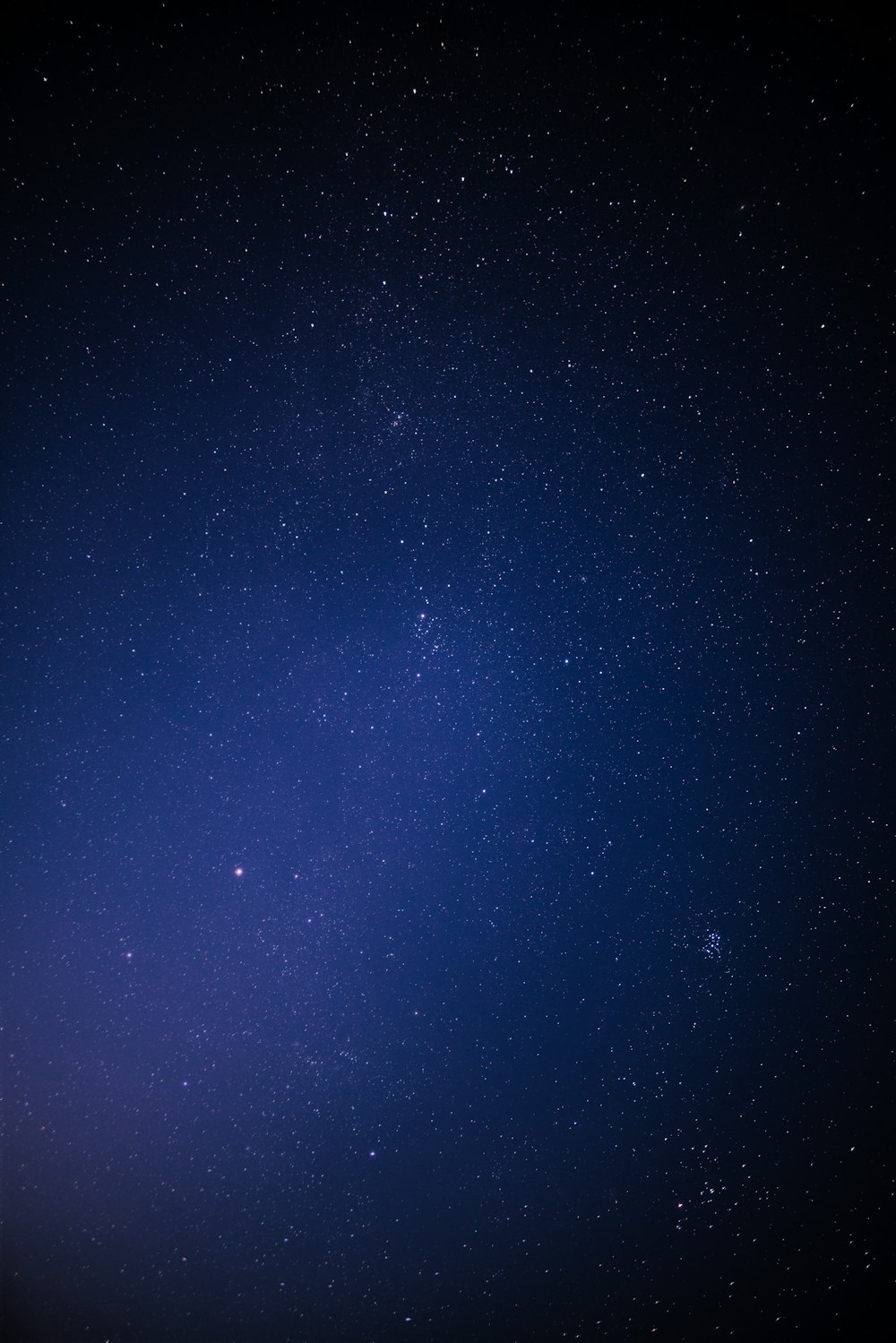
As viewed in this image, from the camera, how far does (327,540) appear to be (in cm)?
54

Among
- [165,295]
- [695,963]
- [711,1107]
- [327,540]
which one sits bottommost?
[711,1107]

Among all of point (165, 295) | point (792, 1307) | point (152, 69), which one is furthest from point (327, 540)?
point (792, 1307)

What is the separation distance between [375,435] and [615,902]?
0.52 m

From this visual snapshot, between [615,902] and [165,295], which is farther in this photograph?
[615,902]

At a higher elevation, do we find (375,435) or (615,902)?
(375,435)

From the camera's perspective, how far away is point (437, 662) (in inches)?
22.1

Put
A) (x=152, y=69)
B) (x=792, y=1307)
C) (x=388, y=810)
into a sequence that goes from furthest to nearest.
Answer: (x=792, y=1307)
(x=388, y=810)
(x=152, y=69)

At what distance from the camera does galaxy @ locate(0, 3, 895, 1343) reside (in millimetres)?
482

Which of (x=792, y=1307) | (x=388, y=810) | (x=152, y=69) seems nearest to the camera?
(x=152, y=69)

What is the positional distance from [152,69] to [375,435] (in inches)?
12.4

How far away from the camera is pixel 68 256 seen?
1.60 ft

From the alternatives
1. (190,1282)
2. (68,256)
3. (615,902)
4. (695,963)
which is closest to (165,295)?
(68,256)

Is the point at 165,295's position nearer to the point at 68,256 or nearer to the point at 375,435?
the point at 68,256

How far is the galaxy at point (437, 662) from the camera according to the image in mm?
482
